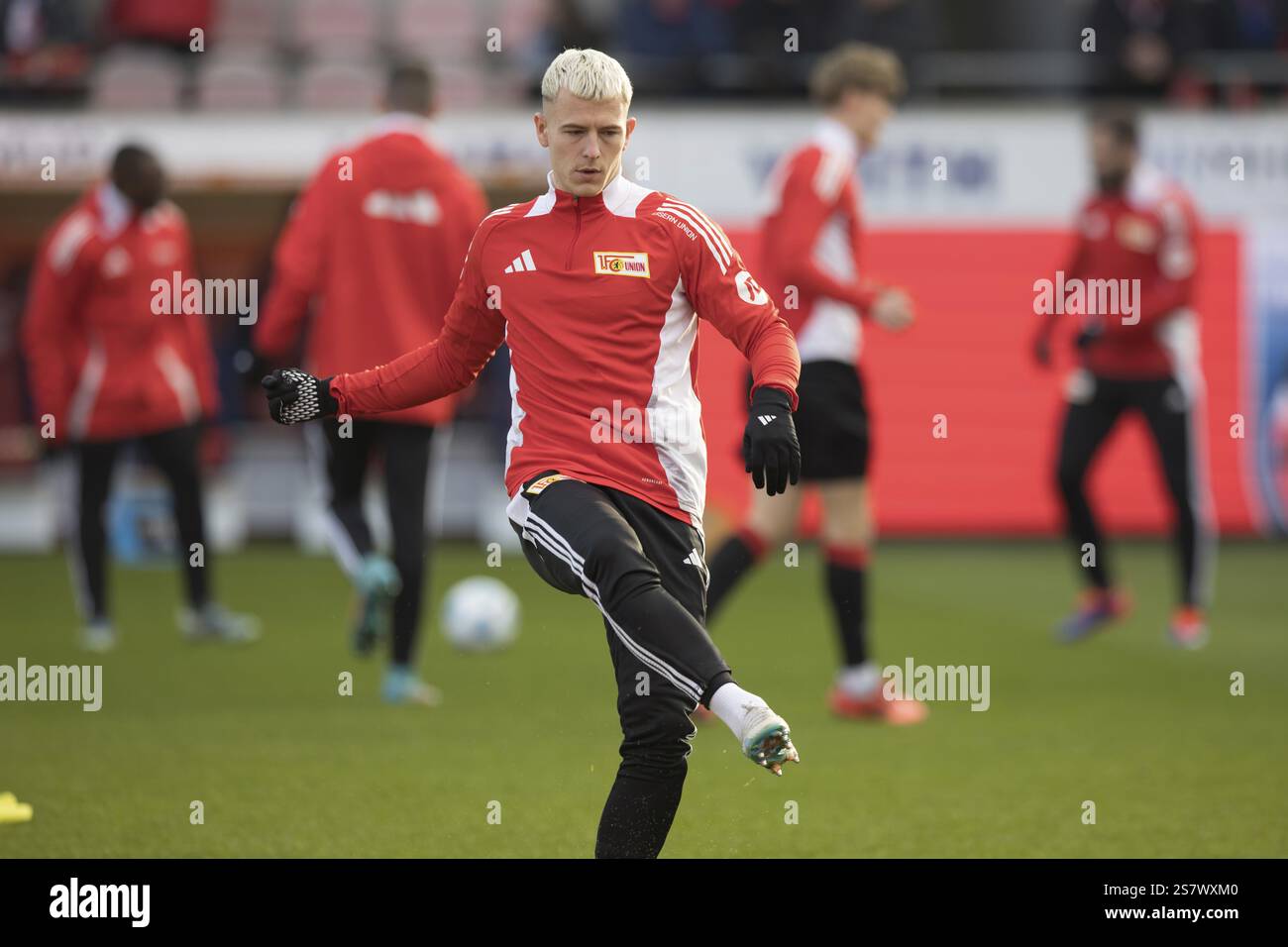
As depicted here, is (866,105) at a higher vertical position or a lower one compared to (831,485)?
higher

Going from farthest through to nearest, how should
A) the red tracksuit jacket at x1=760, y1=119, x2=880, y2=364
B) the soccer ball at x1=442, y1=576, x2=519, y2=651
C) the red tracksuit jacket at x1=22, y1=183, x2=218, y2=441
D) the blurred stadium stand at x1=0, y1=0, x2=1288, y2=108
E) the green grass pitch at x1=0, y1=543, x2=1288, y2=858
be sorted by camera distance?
the blurred stadium stand at x1=0, y1=0, x2=1288, y2=108 → the red tracksuit jacket at x1=22, y1=183, x2=218, y2=441 → the soccer ball at x1=442, y1=576, x2=519, y2=651 → the red tracksuit jacket at x1=760, y1=119, x2=880, y2=364 → the green grass pitch at x1=0, y1=543, x2=1288, y2=858

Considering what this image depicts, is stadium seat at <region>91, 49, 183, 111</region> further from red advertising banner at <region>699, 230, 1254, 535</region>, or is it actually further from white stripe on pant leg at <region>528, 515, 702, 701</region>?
white stripe on pant leg at <region>528, 515, 702, 701</region>

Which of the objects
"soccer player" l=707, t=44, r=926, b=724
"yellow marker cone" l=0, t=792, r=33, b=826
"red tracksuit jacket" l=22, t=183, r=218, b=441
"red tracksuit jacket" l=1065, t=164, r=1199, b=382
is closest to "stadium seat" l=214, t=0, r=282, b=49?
"red tracksuit jacket" l=22, t=183, r=218, b=441

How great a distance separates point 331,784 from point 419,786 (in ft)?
0.90

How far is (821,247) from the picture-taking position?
7.14 meters

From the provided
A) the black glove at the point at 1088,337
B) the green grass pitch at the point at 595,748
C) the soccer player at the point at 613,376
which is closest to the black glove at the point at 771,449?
the soccer player at the point at 613,376

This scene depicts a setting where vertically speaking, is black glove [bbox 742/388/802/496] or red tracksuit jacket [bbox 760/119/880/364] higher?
red tracksuit jacket [bbox 760/119/880/364]

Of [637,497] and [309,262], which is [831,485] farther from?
[637,497]

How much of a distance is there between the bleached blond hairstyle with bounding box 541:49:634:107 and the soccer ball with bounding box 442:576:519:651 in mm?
4538

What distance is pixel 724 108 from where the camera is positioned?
15055 millimetres

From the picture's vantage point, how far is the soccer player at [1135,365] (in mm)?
9227

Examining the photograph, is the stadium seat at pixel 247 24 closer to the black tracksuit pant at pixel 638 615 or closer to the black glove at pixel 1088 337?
the black glove at pixel 1088 337

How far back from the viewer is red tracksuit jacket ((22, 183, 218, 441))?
8.80 meters
